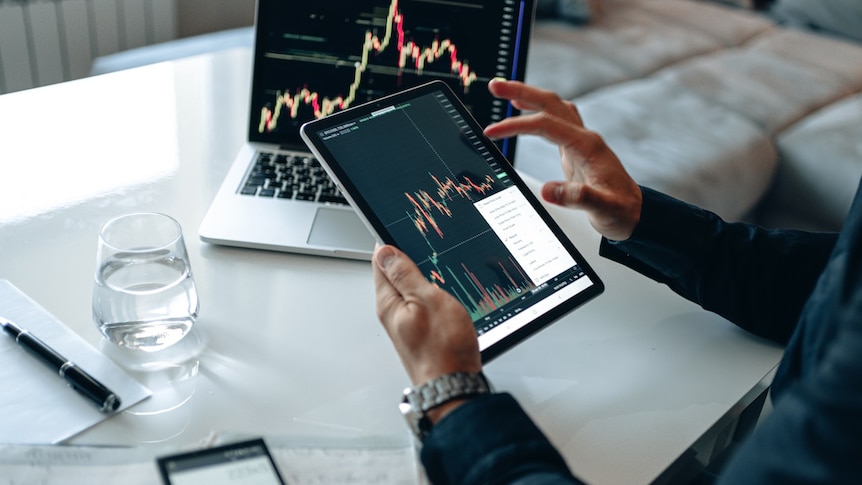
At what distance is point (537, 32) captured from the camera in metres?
2.49

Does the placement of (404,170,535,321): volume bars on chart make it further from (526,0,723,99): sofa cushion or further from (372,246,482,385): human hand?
(526,0,723,99): sofa cushion

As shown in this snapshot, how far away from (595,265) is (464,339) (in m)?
0.36

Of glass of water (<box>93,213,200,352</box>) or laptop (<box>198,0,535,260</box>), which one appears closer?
glass of water (<box>93,213,200,352</box>)

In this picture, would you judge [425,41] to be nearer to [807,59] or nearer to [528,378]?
[528,378]

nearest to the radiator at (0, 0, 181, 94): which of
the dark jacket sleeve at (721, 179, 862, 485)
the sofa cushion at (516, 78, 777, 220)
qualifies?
the sofa cushion at (516, 78, 777, 220)

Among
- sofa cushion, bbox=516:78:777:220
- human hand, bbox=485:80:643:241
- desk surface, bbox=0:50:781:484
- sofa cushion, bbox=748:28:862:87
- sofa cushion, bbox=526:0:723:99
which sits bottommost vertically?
sofa cushion, bbox=516:78:777:220

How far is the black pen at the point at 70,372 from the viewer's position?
0.72 meters

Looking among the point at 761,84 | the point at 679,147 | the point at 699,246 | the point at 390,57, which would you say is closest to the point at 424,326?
the point at 699,246

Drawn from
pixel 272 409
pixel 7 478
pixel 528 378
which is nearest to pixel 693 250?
pixel 528 378

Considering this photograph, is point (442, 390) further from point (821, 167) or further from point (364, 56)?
point (821, 167)

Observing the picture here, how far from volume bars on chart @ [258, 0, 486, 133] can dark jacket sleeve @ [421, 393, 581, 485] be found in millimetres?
635

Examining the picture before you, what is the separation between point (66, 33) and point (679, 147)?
1743 millimetres

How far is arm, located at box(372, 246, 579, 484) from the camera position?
0.64 m

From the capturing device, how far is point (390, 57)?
1168 millimetres
